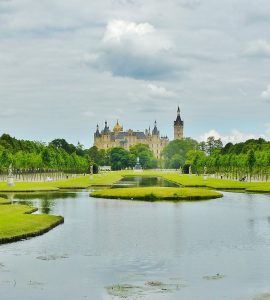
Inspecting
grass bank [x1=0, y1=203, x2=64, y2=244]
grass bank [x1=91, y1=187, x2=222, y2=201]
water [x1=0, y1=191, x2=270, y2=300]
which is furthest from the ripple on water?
grass bank [x1=91, y1=187, x2=222, y2=201]

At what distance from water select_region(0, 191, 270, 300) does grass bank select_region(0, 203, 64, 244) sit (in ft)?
2.67

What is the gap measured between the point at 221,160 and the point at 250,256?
5011 inches

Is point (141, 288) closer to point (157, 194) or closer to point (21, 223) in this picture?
point (21, 223)

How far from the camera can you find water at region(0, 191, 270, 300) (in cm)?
2573

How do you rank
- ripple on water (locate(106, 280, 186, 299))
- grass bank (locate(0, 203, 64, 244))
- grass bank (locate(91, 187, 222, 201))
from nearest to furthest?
ripple on water (locate(106, 280, 186, 299)) < grass bank (locate(0, 203, 64, 244)) < grass bank (locate(91, 187, 222, 201))

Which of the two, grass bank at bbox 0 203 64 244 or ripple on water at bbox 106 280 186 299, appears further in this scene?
grass bank at bbox 0 203 64 244

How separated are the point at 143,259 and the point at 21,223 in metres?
13.7

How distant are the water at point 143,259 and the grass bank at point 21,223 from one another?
814mm

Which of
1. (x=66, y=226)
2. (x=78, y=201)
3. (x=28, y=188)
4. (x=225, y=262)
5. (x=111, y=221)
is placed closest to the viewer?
(x=225, y=262)

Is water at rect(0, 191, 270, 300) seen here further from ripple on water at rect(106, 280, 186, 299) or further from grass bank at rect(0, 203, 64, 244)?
grass bank at rect(0, 203, 64, 244)

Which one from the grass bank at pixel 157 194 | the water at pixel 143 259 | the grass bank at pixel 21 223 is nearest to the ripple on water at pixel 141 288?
the water at pixel 143 259

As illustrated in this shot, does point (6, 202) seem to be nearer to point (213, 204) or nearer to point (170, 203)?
point (170, 203)

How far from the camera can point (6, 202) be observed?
208ft

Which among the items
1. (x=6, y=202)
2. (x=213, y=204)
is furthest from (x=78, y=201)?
(x=213, y=204)
